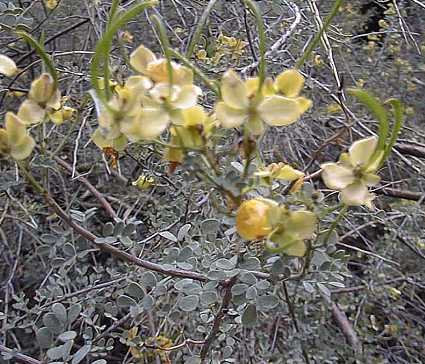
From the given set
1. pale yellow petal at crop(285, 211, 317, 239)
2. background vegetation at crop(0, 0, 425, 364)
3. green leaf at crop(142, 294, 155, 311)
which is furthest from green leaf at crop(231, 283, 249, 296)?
pale yellow petal at crop(285, 211, 317, 239)

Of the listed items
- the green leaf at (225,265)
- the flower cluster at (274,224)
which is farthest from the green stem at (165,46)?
the green leaf at (225,265)

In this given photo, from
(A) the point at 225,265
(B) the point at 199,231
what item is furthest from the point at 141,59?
(B) the point at 199,231

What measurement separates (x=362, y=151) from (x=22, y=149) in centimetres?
25

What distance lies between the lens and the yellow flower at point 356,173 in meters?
0.46

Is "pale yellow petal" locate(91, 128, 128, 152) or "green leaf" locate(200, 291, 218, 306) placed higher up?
"pale yellow petal" locate(91, 128, 128, 152)

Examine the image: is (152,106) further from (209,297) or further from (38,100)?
(209,297)

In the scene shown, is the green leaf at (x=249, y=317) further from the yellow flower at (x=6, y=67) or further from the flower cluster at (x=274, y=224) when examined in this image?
the yellow flower at (x=6, y=67)

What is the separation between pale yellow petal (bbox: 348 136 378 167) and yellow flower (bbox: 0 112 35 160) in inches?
9.1

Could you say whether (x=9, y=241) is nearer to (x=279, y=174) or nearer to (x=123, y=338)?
(x=123, y=338)

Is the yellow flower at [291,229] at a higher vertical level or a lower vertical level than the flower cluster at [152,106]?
lower

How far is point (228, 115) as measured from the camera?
1.38 ft

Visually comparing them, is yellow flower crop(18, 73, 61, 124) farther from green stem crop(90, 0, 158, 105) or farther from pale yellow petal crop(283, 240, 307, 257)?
pale yellow petal crop(283, 240, 307, 257)

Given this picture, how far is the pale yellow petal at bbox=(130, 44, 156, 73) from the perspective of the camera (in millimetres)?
453

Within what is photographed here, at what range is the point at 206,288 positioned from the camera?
67 centimetres
